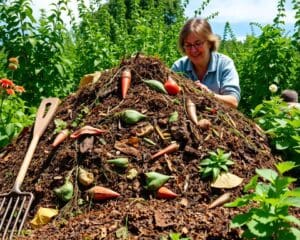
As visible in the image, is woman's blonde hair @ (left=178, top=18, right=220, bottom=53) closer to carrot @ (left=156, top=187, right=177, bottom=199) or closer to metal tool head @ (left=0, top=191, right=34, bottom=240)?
carrot @ (left=156, top=187, right=177, bottom=199)

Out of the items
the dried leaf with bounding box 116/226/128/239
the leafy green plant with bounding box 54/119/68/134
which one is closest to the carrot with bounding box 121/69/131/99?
the leafy green plant with bounding box 54/119/68/134

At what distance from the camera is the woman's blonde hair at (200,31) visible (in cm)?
424

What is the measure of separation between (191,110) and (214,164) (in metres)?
0.45

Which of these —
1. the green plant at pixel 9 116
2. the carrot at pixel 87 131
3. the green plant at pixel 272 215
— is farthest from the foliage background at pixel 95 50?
the green plant at pixel 272 215

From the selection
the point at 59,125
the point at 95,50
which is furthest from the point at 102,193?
the point at 95,50

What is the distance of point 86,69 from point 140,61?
4164 mm

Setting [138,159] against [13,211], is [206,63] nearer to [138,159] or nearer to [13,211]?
[138,159]

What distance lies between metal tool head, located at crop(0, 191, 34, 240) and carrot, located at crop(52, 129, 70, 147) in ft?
1.27

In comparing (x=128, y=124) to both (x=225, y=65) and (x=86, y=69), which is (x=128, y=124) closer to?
(x=225, y=65)

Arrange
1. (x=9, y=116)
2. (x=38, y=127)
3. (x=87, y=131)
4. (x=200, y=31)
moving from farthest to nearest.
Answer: (x=9, y=116) < (x=200, y=31) < (x=38, y=127) < (x=87, y=131)

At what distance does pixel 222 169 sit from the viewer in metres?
3.05

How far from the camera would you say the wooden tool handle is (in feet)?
10.7

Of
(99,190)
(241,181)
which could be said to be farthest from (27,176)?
(241,181)

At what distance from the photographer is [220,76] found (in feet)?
14.0
